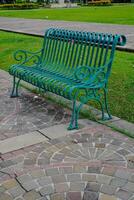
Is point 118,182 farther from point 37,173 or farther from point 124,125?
point 124,125

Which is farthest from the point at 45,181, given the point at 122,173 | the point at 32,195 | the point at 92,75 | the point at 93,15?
the point at 93,15

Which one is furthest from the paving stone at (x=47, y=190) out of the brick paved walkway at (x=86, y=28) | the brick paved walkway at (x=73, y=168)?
the brick paved walkway at (x=86, y=28)

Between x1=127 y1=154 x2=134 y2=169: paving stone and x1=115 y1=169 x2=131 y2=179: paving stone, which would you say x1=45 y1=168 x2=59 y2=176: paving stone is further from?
x1=127 y1=154 x2=134 y2=169: paving stone

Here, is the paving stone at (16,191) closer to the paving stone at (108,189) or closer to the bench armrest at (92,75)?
the paving stone at (108,189)

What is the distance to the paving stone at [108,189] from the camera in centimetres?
360

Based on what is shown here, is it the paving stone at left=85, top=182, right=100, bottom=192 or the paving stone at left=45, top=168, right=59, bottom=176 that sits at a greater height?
the paving stone at left=85, top=182, right=100, bottom=192

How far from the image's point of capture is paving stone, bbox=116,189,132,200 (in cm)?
350

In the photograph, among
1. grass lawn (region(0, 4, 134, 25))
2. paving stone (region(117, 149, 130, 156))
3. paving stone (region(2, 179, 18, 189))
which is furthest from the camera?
grass lawn (region(0, 4, 134, 25))

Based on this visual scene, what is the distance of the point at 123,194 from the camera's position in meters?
3.55

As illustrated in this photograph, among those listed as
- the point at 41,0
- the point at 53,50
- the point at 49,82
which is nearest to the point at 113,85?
the point at 53,50

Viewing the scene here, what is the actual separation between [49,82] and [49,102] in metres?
0.84

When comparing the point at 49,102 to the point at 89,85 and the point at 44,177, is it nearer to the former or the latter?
the point at 89,85

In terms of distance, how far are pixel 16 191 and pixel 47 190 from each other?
0.29m

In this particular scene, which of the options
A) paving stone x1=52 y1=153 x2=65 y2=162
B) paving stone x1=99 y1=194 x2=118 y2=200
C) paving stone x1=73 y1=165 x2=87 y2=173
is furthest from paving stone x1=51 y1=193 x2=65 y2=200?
paving stone x1=52 y1=153 x2=65 y2=162
